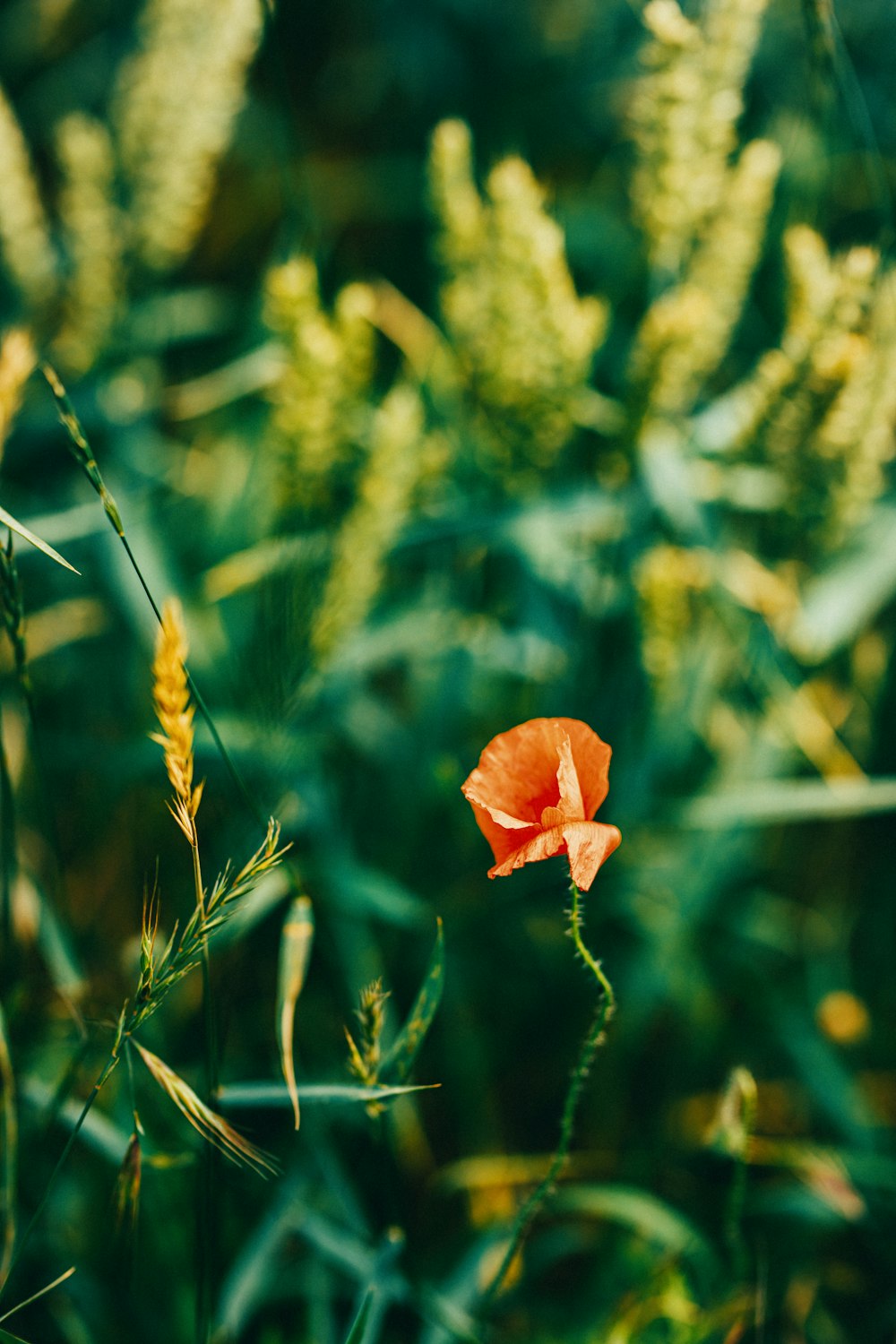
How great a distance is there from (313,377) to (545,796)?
31 centimetres

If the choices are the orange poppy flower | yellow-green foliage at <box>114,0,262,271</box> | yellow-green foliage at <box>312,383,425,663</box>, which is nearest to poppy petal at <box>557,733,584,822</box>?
the orange poppy flower

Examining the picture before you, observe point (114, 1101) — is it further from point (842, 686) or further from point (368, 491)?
point (842, 686)

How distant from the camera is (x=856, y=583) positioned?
27.6 inches

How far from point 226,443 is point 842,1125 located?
80cm

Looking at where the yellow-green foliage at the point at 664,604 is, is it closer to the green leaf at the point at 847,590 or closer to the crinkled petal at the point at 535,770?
the green leaf at the point at 847,590

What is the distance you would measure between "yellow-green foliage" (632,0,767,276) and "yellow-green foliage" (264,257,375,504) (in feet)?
0.65

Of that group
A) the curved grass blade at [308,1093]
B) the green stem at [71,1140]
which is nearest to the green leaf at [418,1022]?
the curved grass blade at [308,1093]

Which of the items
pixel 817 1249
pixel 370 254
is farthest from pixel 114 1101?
pixel 370 254

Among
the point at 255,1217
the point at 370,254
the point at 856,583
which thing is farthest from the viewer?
the point at 370,254

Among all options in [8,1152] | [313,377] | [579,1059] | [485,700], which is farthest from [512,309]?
[8,1152]

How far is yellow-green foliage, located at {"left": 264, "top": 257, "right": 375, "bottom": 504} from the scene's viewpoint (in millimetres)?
525

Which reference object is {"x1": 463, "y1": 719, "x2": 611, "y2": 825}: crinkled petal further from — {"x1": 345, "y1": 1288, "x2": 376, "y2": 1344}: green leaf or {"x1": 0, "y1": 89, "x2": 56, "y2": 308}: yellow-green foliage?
{"x1": 0, "y1": 89, "x2": 56, "y2": 308}: yellow-green foliage

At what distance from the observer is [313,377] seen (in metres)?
0.53

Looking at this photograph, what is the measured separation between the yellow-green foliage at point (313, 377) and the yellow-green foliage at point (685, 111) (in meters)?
0.20
